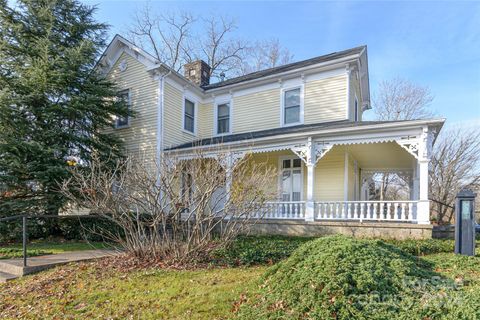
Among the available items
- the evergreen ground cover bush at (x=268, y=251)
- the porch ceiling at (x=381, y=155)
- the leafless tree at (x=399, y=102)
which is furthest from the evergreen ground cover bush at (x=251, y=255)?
the leafless tree at (x=399, y=102)

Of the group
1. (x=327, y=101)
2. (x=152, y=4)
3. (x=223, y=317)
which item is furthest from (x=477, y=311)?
(x=152, y=4)

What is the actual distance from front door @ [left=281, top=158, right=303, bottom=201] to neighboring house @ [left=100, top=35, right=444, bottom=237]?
0.04 m

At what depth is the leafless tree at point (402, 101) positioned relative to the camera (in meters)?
24.1

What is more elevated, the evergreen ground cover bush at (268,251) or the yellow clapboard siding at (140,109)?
the yellow clapboard siding at (140,109)

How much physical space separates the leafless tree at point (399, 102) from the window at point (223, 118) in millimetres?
15552

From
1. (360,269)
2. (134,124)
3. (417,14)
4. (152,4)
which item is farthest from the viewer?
(152,4)

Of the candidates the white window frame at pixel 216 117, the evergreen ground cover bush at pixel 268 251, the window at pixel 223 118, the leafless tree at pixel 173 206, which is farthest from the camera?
the window at pixel 223 118

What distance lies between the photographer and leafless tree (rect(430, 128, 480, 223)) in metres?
17.7

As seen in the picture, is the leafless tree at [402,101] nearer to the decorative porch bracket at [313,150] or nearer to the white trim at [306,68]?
the white trim at [306,68]

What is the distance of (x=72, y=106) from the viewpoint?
10.7 metres

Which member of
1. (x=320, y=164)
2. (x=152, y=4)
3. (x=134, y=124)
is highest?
(x=152, y=4)

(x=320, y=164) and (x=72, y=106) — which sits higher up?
(x=72, y=106)

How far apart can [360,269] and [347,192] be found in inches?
318

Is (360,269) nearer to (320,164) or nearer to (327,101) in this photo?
(320,164)
